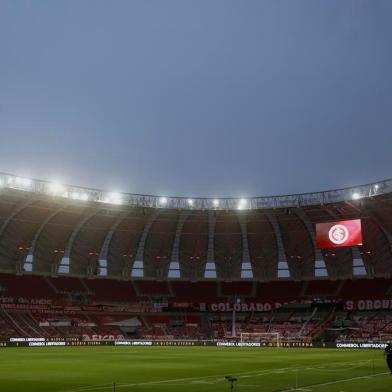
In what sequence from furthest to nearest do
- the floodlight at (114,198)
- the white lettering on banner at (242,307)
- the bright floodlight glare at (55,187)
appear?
the white lettering on banner at (242,307) < the floodlight at (114,198) < the bright floodlight glare at (55,187)

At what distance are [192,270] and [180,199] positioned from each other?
24246 mm

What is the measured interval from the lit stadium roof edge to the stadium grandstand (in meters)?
0.22

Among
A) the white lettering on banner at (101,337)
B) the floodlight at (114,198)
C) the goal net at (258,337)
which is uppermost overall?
the floodlight at (114,198)

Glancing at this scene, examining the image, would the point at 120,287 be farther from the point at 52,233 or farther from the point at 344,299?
the point at 344,299

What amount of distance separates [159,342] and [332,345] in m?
27.4

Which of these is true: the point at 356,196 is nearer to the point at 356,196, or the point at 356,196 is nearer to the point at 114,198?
the point at 356,196

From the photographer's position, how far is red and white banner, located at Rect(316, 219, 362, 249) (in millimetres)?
70188

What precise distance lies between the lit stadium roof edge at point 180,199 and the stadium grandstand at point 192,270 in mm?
225

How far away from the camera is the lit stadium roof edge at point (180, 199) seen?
78.5m

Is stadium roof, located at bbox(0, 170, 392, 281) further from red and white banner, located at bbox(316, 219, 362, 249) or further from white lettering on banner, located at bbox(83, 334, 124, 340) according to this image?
white lettering on banner, located at bbox(83, 334, 124, 340)

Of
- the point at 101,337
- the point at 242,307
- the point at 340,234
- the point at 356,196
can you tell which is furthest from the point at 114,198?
the point at 242,307

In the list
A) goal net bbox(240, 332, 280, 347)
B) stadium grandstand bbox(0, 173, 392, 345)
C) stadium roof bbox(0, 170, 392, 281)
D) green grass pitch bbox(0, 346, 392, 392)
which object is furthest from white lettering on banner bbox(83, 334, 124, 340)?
green grass pitch bbox(0, 346, 392, 392)

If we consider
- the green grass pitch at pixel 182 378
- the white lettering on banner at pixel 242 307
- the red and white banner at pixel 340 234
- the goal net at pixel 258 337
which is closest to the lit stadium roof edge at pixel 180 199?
the red and white banner at pixel 340 234

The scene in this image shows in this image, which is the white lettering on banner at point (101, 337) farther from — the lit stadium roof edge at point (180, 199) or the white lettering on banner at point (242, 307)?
the lit stadium roof edge at point (180, 199)
